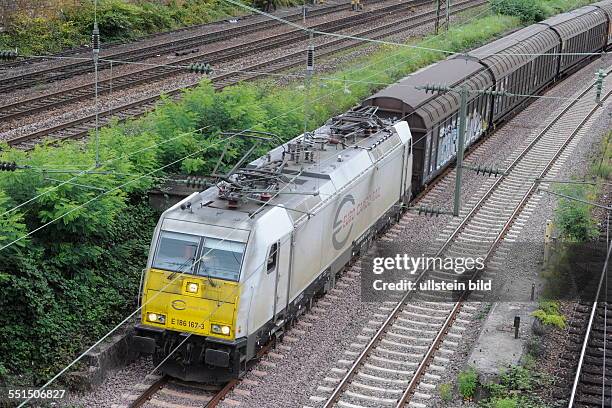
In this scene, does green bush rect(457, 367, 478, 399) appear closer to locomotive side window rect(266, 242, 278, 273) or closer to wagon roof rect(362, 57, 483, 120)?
locomotive side window rect(266, 242, 278, 273)

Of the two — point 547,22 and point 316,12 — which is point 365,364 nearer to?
point 547,22

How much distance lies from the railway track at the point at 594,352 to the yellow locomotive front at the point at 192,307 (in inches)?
245

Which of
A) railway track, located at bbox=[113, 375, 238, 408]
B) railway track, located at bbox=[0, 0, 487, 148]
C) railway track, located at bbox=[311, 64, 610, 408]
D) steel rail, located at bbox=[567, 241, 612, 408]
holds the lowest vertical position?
railway track, located at bbox=[311, 64, 610, 408]

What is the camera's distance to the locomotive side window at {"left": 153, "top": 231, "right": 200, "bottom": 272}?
54.4ft

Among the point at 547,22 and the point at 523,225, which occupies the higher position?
the point at 547,22

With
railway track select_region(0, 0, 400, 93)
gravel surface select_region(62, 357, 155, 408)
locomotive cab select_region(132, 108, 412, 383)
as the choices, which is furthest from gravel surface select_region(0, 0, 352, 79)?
gravel surface select_region(62, 357, 155, 408)

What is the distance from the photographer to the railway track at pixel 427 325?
56.1 feet

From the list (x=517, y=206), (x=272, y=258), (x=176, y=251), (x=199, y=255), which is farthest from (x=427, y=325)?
(x=517, y=206)

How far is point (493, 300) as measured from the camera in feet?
70.3

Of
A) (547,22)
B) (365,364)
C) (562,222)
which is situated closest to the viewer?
(365,364)

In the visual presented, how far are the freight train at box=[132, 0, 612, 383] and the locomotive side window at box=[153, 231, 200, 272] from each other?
0.02m

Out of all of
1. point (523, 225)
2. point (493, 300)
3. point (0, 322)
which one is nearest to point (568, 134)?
point (523, 225)

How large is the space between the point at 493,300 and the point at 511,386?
464cm

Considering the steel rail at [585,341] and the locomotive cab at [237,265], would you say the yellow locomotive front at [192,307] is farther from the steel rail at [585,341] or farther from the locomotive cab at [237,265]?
the steel rail at [585,341]
